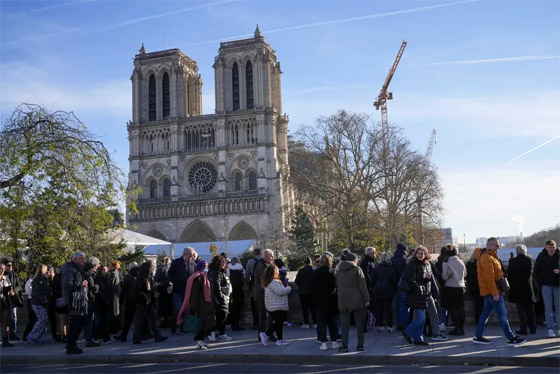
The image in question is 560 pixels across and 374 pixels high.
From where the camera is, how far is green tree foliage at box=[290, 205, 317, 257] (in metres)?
49.3

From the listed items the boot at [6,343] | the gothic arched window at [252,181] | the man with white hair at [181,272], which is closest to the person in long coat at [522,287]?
the man with white hair at [181,272]

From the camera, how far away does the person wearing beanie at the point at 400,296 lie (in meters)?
10.9

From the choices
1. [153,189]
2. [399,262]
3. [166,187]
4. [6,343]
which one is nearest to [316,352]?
[399,262]

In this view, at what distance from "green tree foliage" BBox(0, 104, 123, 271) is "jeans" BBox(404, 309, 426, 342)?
29.9 feet

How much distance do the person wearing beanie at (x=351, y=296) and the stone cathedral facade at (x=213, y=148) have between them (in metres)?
51.5

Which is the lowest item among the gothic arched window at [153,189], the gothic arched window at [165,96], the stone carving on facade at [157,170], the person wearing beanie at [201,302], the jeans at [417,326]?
the jeans at [417,326]

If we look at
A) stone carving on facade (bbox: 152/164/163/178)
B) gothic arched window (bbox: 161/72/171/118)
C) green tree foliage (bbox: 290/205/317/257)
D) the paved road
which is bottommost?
the paved road

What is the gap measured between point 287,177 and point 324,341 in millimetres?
35728

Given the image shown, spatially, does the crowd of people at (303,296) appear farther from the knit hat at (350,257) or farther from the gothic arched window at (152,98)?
the gothic arched window at (152,98)

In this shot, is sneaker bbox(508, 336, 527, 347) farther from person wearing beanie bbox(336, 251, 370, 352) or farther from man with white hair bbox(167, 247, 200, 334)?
man with white hair bbox(167, 247, 200, 334)

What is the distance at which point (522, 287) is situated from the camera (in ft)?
32.5

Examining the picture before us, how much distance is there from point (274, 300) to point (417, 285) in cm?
234

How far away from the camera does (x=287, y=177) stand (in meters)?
45.2

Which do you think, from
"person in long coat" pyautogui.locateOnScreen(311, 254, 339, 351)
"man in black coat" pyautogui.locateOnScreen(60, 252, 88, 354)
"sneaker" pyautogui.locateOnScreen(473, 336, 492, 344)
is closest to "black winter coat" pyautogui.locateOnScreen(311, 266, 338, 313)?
"person in long coat" pyautogui.locateOnScreen(311, 254, 339, 351)
